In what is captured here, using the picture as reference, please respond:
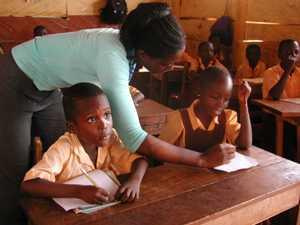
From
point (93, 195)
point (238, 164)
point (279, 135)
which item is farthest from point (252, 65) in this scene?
point (93, 195)

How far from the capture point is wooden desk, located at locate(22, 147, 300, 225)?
1.14 metres

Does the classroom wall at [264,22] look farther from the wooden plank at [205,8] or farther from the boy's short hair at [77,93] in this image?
the boy's short hair at [77,93]

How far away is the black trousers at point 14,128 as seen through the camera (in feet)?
5.13

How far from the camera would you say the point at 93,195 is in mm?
1182

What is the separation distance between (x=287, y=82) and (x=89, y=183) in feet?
7.87

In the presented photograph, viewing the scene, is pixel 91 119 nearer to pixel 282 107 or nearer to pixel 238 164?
pixel 238 164

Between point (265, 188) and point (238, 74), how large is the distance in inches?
136

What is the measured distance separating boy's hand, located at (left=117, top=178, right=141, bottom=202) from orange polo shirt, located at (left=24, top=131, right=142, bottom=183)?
168mm

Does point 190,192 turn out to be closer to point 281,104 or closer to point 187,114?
point 187,114

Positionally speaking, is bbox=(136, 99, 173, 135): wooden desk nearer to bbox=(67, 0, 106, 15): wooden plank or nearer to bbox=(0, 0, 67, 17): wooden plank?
bbox=(0, 0, 67, 17): wooden plank

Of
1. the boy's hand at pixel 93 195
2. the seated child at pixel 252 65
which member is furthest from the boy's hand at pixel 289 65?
the boy's hand at pixel 93 195

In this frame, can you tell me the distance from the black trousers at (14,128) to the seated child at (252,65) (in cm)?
344

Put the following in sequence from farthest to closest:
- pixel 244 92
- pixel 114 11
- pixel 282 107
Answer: pixel 114 11 → pixel 282 107 → pixel 244 92

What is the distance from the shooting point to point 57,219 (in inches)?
44.2
